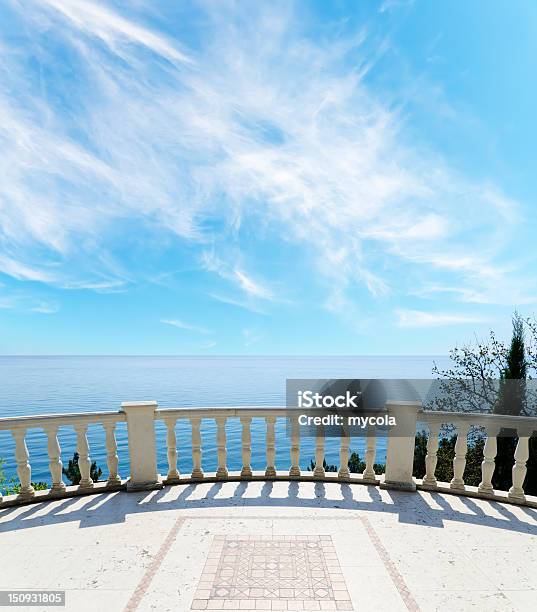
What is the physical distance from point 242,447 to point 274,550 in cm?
167

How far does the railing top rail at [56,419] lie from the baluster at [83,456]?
132 mm

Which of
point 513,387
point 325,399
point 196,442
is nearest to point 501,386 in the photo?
point 513,387

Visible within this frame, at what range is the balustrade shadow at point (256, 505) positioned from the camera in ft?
15.1

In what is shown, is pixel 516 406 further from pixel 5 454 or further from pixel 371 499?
pixel 5 454

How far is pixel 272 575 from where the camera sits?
137 inches

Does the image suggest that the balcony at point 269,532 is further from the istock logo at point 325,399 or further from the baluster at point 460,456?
the istock logo at point 325,399

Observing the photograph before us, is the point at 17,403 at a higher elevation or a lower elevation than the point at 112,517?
lower

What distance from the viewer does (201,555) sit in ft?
12.6

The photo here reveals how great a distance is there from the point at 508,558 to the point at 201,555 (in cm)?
331

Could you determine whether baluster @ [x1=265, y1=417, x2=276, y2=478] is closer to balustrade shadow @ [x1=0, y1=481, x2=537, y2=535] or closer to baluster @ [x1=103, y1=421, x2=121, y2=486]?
balustrade shadow @ [x1=0, y1=481, x2=537, y2=535]

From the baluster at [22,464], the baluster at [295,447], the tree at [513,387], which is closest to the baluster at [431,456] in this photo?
the baluster at [295,447]

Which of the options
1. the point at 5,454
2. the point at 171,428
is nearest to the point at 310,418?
the point at 171,428

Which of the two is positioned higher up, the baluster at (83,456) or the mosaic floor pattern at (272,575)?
the baluster at (83,456)

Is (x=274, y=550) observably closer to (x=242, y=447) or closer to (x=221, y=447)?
(x=242, y=447)
